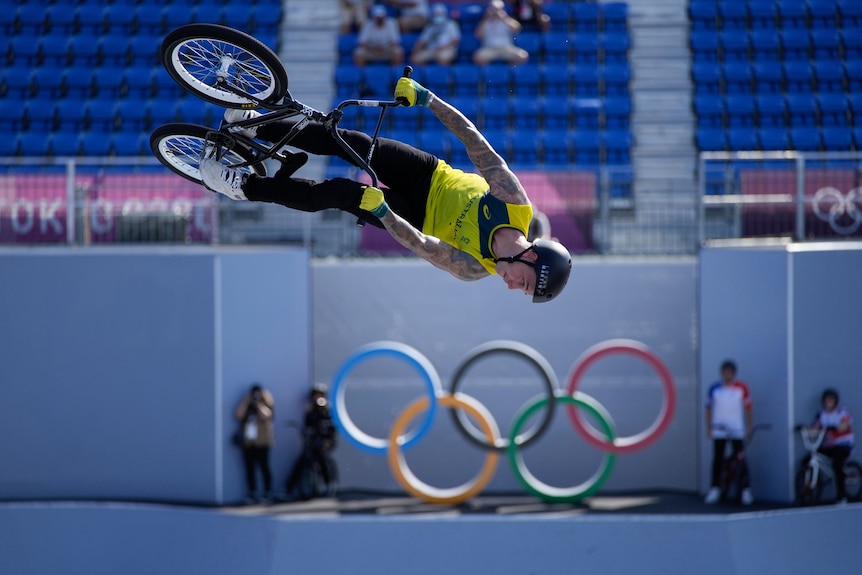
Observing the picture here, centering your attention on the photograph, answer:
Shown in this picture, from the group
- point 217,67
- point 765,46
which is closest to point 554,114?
point 765,46

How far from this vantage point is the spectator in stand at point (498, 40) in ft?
46.5

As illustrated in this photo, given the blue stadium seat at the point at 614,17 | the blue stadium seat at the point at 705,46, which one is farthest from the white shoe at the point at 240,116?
the blue stadium seat at the point at 705,46

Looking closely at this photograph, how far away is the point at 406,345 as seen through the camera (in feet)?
37.1

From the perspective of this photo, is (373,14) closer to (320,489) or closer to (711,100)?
(711,100)

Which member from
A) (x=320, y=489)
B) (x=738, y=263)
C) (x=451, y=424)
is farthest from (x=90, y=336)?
(x=738, y=263)

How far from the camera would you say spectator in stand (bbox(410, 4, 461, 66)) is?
14.2 metres

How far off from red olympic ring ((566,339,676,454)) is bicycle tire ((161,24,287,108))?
5633 millimetres

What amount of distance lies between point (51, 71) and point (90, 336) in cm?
568

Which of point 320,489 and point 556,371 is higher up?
point 556,371

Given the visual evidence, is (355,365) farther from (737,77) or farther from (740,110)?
(737,77)

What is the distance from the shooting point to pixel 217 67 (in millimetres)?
5617

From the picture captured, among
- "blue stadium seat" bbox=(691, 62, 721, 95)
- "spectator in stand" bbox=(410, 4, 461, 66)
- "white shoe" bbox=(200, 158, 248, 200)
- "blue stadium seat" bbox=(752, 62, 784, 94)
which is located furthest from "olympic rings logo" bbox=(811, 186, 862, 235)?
"white shoe" bbox=(200, 158, 248, 200)

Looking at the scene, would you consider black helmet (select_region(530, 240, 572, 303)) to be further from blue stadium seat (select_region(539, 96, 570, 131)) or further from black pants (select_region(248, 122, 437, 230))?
blue stadium seat (select_region(539, 96, 570, 131))

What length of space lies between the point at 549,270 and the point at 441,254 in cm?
59
